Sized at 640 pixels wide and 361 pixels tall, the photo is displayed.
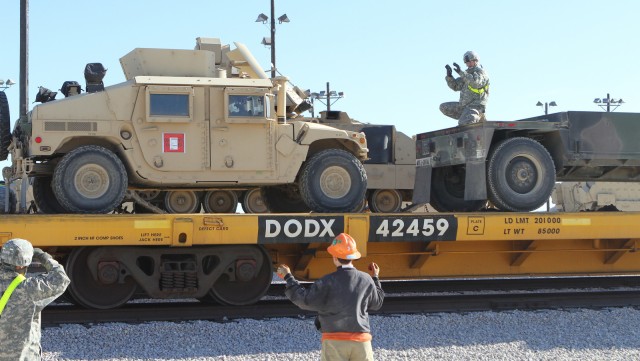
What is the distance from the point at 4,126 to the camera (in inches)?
396

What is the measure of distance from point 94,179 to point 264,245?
2154 mm

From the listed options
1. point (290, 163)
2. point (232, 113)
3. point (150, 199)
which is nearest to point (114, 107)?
point (232, 113)

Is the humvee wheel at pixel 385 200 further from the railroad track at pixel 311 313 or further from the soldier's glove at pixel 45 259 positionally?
the soldier's glove at pixel 45 259

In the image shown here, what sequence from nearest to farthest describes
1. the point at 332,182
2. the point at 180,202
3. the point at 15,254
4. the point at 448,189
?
the point at 15,254
the point at 332,182
the point at 448,189
the point at 180,202

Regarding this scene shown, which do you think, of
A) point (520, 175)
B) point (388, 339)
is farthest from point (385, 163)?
point (388, 339)

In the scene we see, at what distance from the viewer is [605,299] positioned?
36.2 feet

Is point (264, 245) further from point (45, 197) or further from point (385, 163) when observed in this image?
point (385, 163)

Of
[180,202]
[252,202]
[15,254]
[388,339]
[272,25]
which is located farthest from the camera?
[272,25]

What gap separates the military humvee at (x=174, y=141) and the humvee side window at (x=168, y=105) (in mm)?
12

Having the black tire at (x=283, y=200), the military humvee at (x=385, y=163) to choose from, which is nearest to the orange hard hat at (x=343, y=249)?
the black tire at (x=283, y=200)

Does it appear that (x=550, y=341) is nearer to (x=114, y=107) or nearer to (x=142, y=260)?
(x=142, y=260)

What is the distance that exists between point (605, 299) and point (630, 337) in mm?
2006

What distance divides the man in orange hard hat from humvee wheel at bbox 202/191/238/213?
24.4 ft

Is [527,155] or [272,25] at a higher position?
[272,25]
